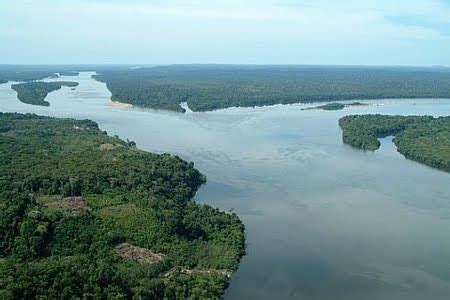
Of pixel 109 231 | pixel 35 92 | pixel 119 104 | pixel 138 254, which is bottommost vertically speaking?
pixel 138 254

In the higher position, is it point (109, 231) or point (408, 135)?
point (408, 135)

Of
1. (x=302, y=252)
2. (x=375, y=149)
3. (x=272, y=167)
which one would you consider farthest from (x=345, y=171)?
(x=302, y=252)

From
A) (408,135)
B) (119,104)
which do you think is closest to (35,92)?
(119,104)

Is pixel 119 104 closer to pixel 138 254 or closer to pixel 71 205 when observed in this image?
pixel 71 205

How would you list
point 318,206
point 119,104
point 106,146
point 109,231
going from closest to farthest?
1. point 109,231
2. point 318,206
3. point 106,146
4. point 119,104

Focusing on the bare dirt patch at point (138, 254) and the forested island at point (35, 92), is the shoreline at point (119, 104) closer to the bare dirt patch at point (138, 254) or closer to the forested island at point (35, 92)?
the forested island at point (35, 92)

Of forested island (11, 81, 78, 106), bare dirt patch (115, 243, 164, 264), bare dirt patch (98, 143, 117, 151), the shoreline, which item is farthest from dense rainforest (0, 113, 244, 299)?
forested island (11, 81, 78, 106)
